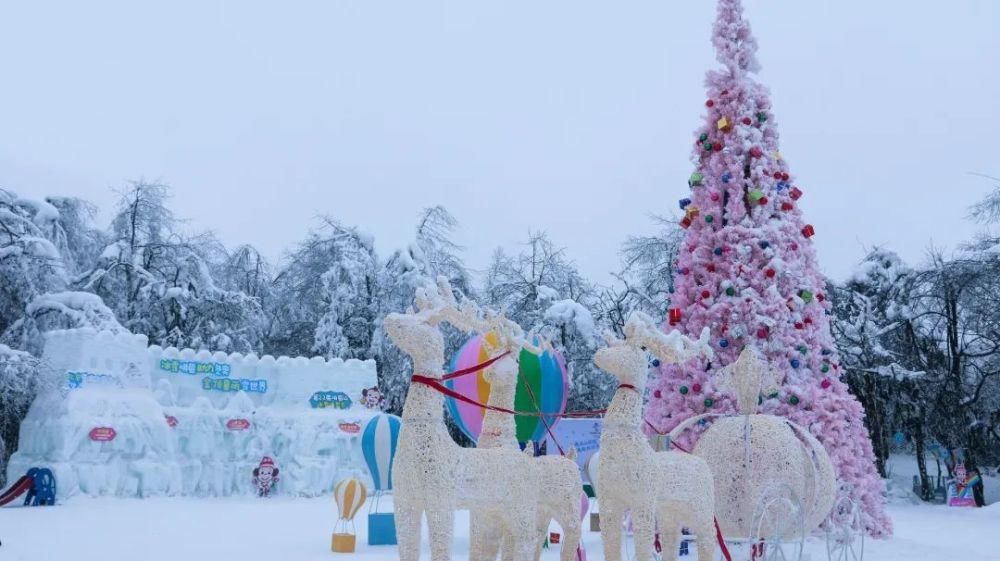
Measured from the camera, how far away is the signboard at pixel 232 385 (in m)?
17.8

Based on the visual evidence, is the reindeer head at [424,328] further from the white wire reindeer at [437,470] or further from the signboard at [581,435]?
the signboard at [581,435]

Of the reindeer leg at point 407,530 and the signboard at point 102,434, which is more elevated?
the signboard at point 102,434

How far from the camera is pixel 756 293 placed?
30.8 ft

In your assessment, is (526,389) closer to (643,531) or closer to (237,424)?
(643,531)

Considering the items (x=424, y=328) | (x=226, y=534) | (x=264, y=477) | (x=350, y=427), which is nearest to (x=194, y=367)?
(x=264, y=477)

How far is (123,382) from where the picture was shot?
53.0 ft

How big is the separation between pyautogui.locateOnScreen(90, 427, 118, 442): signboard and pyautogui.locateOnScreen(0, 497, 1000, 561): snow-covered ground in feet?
3.49

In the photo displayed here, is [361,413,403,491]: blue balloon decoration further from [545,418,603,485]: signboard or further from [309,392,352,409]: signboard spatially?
[309,392,352,409]: signboard

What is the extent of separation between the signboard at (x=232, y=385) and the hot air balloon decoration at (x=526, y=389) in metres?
9.21

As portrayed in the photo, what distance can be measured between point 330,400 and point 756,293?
11553 mm

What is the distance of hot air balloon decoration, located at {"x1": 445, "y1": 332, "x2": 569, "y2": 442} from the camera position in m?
9.36

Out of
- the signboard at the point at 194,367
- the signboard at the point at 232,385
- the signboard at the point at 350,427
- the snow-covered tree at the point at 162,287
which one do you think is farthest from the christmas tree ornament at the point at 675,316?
the snow-covered tree at the point at 162,287

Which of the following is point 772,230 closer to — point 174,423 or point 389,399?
point 174,423

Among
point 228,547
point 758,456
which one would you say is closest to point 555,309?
point 228,547
